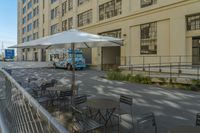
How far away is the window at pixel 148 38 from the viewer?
20438 mm

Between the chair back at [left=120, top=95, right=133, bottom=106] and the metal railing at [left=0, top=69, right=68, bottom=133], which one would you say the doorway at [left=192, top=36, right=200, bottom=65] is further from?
the metal railing at [left=0, top=69, right=68, bottom=133]

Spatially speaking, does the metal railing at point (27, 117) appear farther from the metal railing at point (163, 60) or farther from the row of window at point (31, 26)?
the row of window at point (31, 26)

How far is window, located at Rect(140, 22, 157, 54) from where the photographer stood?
20438mm

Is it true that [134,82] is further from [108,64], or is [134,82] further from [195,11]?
[108,64]

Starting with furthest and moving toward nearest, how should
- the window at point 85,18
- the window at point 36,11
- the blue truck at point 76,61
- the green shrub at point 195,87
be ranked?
the window at point 36,11 < the window at point 85,18 < the blue truck at point 76,61 < the green shrub at point 195,87

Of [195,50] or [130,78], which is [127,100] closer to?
[130,78]

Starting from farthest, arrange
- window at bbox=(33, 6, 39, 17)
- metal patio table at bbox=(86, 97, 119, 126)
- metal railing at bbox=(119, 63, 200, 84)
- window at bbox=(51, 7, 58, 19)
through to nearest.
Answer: window at bbox=(33, 6, 39, 17), window at bbox=(51, 7, 58, 19), metal railing at bbox=(119, 63, 200, 84), metal patio table at bbox=(86, 97, 119, 126)

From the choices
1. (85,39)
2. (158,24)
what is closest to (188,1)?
(158,24)

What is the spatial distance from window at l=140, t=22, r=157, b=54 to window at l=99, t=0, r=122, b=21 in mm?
4915

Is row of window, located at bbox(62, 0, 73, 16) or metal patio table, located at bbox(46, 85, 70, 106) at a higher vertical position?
row of window, located at bbox(62, 0, 73, 16)

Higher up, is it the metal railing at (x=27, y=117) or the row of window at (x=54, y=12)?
the row of window at (x=54, y=12)


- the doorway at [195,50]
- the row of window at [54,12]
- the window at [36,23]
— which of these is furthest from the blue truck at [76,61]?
the window at [36,23]

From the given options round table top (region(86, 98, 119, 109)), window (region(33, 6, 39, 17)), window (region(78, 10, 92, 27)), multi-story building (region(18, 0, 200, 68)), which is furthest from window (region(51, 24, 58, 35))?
round table top (region(86, 98, 119, 109))

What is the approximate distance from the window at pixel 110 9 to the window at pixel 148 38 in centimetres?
492
